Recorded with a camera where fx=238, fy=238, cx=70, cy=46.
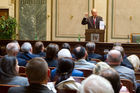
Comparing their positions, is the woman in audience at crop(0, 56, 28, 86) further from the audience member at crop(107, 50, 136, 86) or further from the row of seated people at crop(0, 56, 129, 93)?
the audience member at crop(107, 50, 136, 86)

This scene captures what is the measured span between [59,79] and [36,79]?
1.67 feet

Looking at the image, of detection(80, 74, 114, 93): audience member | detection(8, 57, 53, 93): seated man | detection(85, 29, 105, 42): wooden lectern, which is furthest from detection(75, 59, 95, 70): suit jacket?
→ detection(85, 29, 105, 42): wooden lectern

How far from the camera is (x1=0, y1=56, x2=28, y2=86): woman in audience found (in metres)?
2.43

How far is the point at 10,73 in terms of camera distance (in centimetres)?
251

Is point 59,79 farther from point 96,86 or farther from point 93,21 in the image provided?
point 93,21

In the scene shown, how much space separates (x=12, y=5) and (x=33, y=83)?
27.2ft

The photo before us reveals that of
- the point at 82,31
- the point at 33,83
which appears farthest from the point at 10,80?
the point at 82,31

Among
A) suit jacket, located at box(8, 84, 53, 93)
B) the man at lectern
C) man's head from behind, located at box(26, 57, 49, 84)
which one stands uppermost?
the man at lectern

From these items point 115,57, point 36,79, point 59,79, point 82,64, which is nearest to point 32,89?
point 36,79

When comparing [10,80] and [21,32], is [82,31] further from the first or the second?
[10,80]

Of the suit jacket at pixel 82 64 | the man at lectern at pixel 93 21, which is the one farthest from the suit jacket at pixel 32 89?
the man at lectern at pixel 93 21

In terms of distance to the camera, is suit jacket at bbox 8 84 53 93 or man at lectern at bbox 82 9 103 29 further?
man at lectern at bbox 82 9 103 29

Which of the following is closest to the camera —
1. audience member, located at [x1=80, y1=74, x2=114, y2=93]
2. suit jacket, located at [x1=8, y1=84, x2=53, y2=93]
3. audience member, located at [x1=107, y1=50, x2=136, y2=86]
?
audience member, located at [x1=80, y1=74, x2=114, y2=93]

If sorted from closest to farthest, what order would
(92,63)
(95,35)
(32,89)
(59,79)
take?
(32,89) → (59,79) → (92,63) → (95,35)
